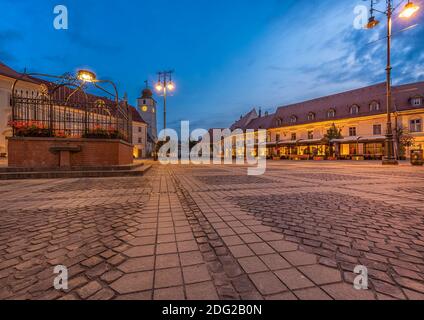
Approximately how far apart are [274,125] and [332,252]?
49.2 metres

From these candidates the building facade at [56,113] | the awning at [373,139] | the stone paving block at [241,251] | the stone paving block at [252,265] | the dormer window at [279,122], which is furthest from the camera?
the dormer window at [279,122]

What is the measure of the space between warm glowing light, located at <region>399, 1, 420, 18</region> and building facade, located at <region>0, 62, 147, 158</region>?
17.5m

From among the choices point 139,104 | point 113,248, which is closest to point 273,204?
point 113,248

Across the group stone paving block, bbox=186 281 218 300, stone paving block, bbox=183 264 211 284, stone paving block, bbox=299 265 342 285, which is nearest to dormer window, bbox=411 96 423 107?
stone paving block, bbox=299 265 342 285

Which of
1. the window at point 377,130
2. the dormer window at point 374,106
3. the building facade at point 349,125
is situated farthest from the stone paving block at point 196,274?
the dormer window at point 374,106

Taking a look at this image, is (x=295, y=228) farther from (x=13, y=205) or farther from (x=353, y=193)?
(x=13, y=205)

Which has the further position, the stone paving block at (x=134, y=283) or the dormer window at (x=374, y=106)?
the dormer window at (x=374, y=106)

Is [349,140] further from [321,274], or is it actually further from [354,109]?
[321,274]

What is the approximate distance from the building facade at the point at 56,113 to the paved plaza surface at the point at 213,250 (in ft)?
25.6

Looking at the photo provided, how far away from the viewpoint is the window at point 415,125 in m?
29.6

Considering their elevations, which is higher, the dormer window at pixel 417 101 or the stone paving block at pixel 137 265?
the dormer window at pixel 417 101

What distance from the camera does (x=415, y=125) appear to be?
29922 millimetres

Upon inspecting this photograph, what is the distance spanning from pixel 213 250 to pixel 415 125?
136 feet

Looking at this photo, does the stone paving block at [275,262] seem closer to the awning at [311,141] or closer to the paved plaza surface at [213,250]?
the paved plaza surface at [213,250]
